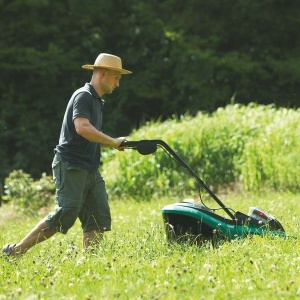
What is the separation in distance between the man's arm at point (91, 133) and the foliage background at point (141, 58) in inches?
443

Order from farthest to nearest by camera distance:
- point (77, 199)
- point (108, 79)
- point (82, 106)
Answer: point (108, 79) → point (77, 199) → point (82, 106)

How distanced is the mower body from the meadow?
122 millimetres

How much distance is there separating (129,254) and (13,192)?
638 cm

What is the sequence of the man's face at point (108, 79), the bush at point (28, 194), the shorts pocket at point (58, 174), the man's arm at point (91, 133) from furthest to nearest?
the bush at point (28, 194)
the man's face at point (108, 79)
the shorts pocket at point (58, 174)
the man's arm at point (91, 133)

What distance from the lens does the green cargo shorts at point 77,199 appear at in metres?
5.73

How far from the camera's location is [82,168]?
19.1ft

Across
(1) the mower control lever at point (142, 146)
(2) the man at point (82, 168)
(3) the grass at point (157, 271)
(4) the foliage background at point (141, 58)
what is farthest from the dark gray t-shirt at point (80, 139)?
(4) the foliage background at point (141, 58)

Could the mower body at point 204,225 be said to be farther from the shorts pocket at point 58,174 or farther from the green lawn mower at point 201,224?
the shorts pocket at point 58,174

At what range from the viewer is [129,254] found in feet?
17.4

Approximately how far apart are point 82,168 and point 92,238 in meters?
0.64

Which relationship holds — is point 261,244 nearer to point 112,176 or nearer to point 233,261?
point 233,261

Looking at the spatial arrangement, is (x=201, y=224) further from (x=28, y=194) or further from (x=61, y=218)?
(x=28, y=194)

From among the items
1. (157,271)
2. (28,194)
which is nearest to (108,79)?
(157,271)

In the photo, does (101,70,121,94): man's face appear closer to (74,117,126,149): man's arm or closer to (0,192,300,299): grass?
(74,117,126,149): man's arm
